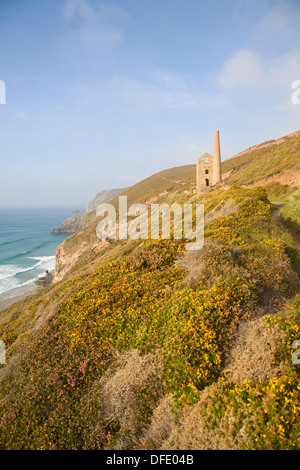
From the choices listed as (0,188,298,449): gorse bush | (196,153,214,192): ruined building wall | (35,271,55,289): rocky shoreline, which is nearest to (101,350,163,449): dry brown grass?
(0,188,298,449): gorse bush

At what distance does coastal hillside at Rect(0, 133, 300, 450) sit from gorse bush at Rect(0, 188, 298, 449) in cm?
3

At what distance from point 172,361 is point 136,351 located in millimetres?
1079

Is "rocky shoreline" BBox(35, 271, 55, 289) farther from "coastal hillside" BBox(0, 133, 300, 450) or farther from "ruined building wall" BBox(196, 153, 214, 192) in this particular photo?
"coastal hillside" BBox(0, 133, 300, 450)

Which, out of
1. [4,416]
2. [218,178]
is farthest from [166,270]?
[218,178]

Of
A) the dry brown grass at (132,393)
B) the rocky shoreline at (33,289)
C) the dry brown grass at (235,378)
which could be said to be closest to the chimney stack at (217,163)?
the dry brown grass at (235,378)

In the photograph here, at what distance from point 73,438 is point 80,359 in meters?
1.78

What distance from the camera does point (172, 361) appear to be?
5527mm

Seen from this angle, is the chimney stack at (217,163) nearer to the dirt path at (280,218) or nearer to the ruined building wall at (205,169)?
the ruined building wall at (205,169)

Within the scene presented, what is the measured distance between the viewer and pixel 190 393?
483 centimetres

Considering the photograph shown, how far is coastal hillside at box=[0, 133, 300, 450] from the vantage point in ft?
13.3

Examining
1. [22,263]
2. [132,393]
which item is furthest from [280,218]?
[22,263]

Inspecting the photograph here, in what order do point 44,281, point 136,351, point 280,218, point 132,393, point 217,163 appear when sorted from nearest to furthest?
point 132,393 < point 136,351 < point 280,218 < point 217,163 < point 44,281

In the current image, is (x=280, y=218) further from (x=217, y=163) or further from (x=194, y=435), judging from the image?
(x=217, y=163)
